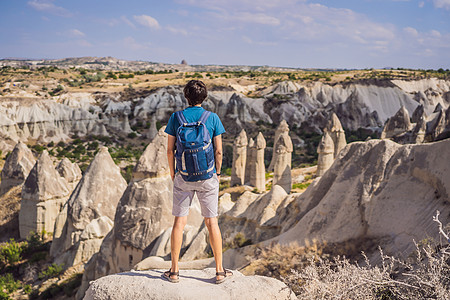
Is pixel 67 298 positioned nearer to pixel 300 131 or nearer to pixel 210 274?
pixel 210 274

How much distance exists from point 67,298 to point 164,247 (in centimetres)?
334

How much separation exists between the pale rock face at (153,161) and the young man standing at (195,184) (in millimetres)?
4865

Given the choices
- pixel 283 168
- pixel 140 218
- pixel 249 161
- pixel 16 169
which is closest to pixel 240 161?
pixel 249 161

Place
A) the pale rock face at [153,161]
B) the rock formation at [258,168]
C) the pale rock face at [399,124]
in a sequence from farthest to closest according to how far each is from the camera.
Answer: the pale rock face at [399,124] → the rock formation at [258,168] → the pale rock face at [153,161]

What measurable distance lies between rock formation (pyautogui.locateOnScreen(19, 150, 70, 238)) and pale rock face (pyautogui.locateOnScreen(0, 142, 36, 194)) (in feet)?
7.31

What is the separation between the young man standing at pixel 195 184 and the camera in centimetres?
321

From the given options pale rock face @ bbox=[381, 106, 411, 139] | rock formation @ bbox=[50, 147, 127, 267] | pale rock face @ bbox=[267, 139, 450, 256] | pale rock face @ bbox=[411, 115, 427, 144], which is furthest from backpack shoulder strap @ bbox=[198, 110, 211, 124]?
pale rock face @ bbox=[381, 106, 411, 139]

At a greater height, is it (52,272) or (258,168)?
(258,168)

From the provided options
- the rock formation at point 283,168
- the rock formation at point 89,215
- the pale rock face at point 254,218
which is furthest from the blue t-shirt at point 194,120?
the rock formation at point 283,168

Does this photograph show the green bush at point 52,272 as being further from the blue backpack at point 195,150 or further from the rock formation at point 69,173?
the blue backpack at point 195,150

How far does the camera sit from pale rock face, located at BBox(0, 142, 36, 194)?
1423 cm

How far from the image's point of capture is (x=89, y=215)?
10.7 metres

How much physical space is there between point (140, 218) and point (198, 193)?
4.95 meters

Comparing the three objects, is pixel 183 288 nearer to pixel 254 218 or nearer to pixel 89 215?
pixel 254 218
